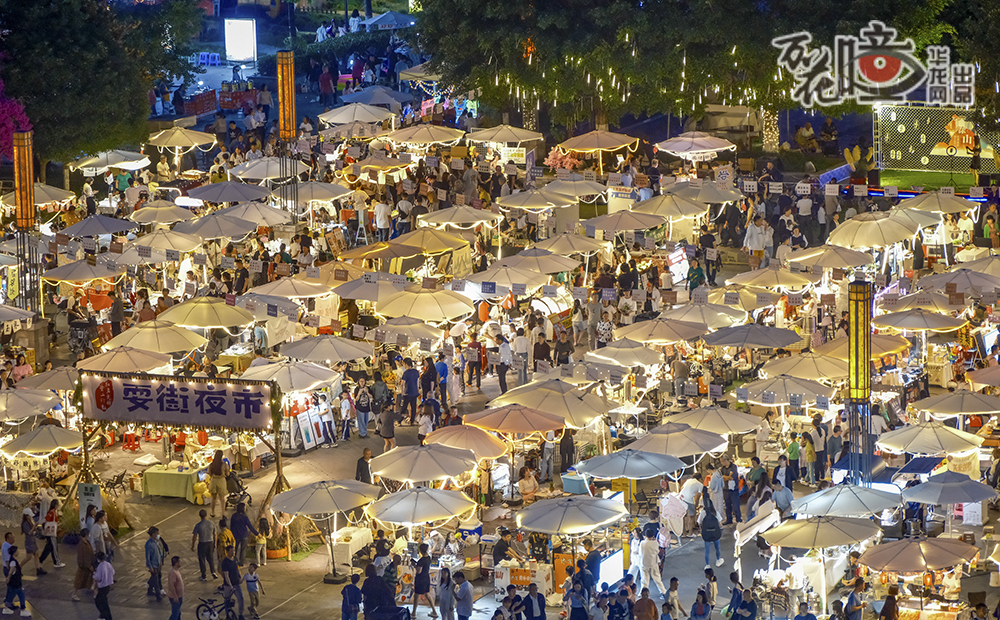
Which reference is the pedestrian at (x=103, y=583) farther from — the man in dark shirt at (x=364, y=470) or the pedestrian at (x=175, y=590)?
the man in dark shirt at (x=364, y=470)

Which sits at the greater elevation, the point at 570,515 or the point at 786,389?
the point at 786,389

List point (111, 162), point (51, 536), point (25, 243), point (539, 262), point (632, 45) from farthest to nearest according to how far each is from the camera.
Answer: point (111, 162)
point (632, 45)
point (25, 243)
point (539, 262)
point (51, 536)

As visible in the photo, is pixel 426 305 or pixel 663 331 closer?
pixel 663 331

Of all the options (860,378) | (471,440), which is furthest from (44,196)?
(860,378)

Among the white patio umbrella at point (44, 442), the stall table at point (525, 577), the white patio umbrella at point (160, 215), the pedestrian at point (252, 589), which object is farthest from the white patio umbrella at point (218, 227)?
the stall table at point (525, 577)

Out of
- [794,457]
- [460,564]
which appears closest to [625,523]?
[460,564]

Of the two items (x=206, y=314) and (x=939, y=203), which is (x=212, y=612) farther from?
(x=939, y=203)

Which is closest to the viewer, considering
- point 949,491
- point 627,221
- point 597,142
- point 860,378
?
point 949,491
